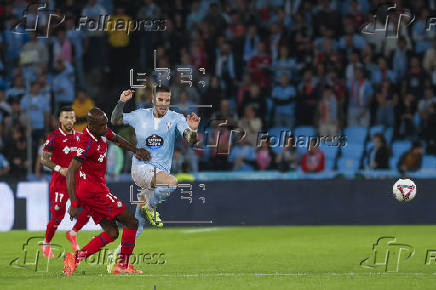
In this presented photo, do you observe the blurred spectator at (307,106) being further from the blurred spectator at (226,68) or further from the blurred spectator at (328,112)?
the blurred spectator at (226,68)

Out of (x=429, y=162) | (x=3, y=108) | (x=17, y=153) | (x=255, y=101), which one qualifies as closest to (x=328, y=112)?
(x=255, y=101)

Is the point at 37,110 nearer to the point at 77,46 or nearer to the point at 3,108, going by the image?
the point at 3,108

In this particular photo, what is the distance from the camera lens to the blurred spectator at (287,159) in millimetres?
17938

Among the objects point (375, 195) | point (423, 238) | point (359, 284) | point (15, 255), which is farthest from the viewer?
point (375, 195)

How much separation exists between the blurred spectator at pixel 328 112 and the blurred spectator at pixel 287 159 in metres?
1.07

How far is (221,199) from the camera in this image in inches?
701

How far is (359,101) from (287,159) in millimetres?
2626

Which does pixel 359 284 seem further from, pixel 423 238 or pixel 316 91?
pixel 316 91

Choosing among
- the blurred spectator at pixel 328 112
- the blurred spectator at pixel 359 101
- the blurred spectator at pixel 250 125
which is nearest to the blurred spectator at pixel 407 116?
the blurred spectator at pixel 359 101

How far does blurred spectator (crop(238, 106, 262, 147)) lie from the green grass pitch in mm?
2047

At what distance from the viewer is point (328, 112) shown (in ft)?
62.5

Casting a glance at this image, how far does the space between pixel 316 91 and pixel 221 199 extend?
138 inches

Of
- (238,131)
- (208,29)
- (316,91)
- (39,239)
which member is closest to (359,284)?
(39,239)

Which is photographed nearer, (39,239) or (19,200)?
(39,239)
